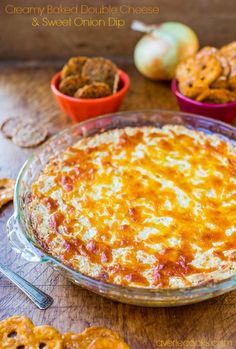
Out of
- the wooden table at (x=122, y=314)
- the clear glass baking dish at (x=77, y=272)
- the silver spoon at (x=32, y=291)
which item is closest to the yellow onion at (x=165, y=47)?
the clear glass baking dish at (x=77, y=272)

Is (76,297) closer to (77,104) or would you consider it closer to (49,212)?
(49,212)

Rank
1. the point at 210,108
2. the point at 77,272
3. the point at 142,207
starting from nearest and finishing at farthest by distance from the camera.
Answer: the point at 77,272, the point at 142,207, the point at 210,108

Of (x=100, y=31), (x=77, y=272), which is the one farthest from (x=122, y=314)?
(x=100, y=31)

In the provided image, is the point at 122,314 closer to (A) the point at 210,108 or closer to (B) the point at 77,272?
(B) the point at 77,272

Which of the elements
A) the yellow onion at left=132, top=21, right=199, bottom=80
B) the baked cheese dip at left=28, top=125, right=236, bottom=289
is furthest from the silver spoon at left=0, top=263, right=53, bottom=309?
the yellow onion at left=132, top=21, right=199, bottom=80

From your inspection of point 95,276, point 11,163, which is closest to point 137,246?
point 95,276

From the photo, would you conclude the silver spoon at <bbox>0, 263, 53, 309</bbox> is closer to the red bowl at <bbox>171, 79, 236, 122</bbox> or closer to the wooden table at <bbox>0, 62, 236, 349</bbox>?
the wooden table at <bbox>0, 62, 236, 349</bbox>
